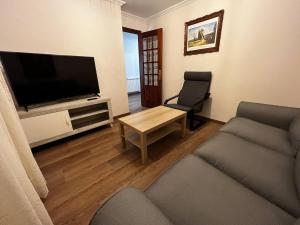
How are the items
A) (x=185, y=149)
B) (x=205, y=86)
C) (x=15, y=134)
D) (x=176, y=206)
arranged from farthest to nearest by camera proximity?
(x=205, y=86)
(x=185, y=149)
(x=15, y=134)
(x=176, y=206)

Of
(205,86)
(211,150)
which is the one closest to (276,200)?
(211,150)

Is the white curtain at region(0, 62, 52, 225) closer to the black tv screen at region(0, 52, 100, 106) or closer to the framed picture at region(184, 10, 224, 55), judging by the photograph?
the black tv screen at region(0, 52, 100, 106)

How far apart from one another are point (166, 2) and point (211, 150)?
2953 millimetres

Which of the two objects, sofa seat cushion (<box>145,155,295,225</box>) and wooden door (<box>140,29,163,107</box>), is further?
wooden door (<box>140,29,163,107</box>)

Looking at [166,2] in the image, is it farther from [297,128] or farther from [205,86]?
[297,128]

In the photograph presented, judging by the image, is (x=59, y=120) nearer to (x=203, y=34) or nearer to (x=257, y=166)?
(x=257, y=166)

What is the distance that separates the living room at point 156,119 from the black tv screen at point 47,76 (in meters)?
0.02

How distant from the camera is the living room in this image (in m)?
0.73

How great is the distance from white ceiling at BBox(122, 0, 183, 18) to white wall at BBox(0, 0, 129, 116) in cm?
31

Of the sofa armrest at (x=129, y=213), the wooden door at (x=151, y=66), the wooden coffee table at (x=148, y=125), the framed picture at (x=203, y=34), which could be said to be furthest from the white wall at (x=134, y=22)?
the sofa armrest at (x=129, y=213)

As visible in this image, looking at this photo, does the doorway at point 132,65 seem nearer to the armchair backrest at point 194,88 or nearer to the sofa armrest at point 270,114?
the armchair backrest at point 194,88

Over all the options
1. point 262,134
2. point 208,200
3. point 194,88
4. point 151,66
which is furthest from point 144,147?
point 151,66

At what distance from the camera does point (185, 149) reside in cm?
195

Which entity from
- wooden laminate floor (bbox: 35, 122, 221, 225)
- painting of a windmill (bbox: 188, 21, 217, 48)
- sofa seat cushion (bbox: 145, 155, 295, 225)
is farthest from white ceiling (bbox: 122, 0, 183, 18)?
sofa seat cushion (bbox: 145, 155, 295, 225)
